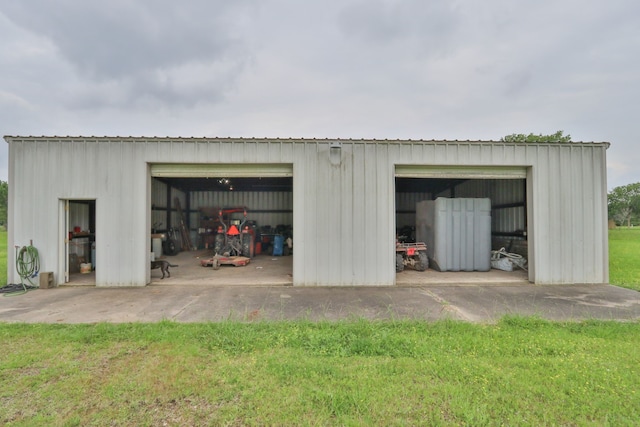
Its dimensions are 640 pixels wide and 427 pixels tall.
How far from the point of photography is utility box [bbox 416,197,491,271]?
340 inches

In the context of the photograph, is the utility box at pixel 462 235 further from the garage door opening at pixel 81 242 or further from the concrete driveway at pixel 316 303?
the garage door opening at pixel 81 242

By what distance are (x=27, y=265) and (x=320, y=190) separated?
275 inches

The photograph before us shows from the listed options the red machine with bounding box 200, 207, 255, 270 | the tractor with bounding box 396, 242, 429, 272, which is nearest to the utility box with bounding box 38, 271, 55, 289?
the red machine with bounding box 200, 207, 255, 270

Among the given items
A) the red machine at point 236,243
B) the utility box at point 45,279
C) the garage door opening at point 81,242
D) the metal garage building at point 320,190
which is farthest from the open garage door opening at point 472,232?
the garage door opening at point 81,242

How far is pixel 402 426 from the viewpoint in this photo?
212 centimetres

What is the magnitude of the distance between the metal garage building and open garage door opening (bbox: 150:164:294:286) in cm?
50

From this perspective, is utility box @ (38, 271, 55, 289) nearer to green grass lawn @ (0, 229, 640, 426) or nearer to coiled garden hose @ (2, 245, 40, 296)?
coiled garden hose @ (2, 245, 40, 296)

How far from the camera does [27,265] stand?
20.7 ft

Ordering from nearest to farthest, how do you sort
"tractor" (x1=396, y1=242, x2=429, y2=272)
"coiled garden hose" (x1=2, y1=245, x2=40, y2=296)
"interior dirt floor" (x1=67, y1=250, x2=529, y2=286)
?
"coiled garden hose" (x1=2, y1=245, x2=40, y2=296), "interior dirt floor" (x1=67, y1=250, x2=529, y2=286), "tractor" (x1=396, y1=242, x2=429, y2=272)

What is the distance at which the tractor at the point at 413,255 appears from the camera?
338 inches

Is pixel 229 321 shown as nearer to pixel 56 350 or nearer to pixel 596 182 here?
pixel 56 350

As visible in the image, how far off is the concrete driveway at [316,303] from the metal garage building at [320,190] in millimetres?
613

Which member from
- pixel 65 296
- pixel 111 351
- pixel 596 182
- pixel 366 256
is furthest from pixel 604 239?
pixel 65 296

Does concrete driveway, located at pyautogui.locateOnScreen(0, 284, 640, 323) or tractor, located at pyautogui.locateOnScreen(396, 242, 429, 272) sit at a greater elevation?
tractor, located at pyautogui.locateOnScreen(396, 242, 429, 272)
